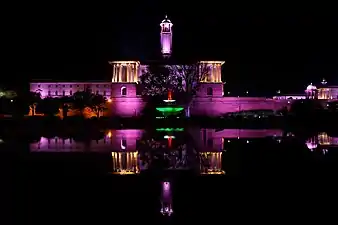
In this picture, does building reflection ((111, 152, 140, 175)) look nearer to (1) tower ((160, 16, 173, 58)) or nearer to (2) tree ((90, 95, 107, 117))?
(2) tree ((90, 95, 107, 117))

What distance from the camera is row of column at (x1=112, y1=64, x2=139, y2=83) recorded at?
219 ft

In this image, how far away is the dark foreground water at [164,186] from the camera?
7.58 meters

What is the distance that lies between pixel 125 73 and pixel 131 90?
9.36 feet

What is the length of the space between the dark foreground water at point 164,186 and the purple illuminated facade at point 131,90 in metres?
47.5

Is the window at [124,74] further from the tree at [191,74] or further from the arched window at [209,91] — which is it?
the arched window at [209,91]

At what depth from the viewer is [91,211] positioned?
773 centimetres

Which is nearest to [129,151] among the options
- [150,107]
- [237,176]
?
[237,176]

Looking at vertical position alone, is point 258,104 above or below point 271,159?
above

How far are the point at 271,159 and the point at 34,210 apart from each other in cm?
895

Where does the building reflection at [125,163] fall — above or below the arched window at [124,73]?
below

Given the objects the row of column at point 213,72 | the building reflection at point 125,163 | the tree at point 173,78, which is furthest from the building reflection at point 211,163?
the row of column at point 213,72

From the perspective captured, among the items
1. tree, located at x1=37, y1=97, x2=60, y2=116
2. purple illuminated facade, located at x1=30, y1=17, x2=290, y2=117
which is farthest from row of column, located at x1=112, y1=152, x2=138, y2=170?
purple illuminated facade, located at x1=30, y1=17, x2=290, y2=117

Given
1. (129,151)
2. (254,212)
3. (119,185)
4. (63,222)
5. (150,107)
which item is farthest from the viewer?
(150,107)

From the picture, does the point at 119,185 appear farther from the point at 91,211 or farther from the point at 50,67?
the point at 50,67
